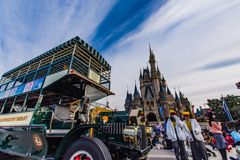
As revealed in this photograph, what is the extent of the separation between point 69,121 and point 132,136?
71.1 inches

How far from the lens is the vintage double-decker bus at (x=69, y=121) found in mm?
2076

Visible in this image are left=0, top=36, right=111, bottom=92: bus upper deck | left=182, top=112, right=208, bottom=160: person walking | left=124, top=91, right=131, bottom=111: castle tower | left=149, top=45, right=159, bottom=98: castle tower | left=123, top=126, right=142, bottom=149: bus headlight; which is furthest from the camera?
left=124, top=91, right=131, bottom=111: castle tower

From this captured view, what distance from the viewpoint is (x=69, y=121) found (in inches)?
119

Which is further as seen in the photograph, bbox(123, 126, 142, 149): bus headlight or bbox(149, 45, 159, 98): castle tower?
bbox(149, 45, 159, 98): castle tower

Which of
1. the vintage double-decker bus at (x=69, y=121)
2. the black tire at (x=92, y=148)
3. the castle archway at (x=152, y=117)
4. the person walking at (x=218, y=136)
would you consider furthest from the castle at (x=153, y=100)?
the black tire at (x=92, y=148)

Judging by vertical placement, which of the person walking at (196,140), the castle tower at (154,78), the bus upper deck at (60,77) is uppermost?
the castle tower at (154,78)

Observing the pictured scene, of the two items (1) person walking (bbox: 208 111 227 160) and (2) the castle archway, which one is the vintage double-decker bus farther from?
(2) the castle archway

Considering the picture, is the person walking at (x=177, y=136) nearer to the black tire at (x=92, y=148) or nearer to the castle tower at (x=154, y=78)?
the black tire at (x=92, y=148)

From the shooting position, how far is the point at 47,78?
4.17 meters

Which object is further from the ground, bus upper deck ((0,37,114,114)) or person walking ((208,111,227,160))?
bus upper deck ((0,37,114,114))

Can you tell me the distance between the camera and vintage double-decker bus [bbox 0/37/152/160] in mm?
2076

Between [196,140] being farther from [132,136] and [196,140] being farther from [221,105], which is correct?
[221,105]

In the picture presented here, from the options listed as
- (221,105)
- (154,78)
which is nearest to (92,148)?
(154,78)

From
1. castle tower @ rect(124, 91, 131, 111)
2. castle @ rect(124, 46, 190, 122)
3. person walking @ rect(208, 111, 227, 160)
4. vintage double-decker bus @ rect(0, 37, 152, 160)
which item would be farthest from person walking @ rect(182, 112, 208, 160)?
castle tower @ rect(124, 91, 131, 111)
